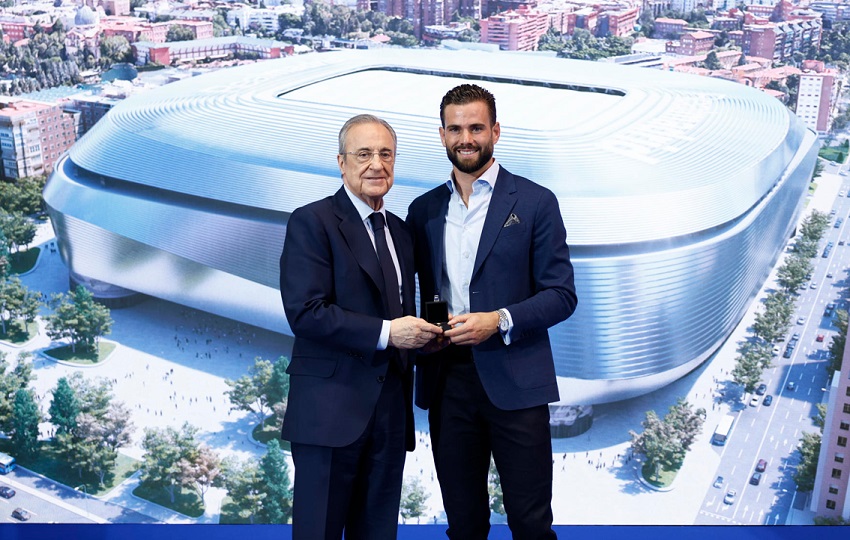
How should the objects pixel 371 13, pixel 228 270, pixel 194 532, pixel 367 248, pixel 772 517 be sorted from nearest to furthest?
pixel 367 248, pixel 194 532, pixel 772 517, pixel 228 270, pixel 371 13

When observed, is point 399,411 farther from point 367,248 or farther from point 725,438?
point 725,438

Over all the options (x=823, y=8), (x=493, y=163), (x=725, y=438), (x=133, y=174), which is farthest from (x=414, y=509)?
(x=823, y=8)

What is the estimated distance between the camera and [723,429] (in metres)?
5.03

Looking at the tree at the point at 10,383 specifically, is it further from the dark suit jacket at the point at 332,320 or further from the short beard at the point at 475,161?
the short beard at the point at 475,161

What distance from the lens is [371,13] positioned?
19.1 feet

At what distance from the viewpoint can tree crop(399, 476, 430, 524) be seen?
196 inches

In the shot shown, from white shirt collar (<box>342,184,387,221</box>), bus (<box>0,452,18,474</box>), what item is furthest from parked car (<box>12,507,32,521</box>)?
white shirt collar (<box>342,184,387,221</box>)

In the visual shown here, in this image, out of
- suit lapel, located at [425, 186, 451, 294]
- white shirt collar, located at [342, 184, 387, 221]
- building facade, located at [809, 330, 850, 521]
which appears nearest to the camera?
white shirt collar, located at [342, 184, 387, 221]

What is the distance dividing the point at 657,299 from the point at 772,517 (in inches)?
54.8

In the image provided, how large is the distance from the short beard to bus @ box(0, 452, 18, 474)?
405 centimetres

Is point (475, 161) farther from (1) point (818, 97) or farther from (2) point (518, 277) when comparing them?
(1) point (818, 97)

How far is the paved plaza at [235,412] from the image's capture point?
491 cm

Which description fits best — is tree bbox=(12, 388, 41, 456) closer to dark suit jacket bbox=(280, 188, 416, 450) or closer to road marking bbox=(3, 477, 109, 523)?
road marking bbox=(3, 477, 109, 523)

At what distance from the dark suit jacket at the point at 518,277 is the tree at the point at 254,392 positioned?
313cm
